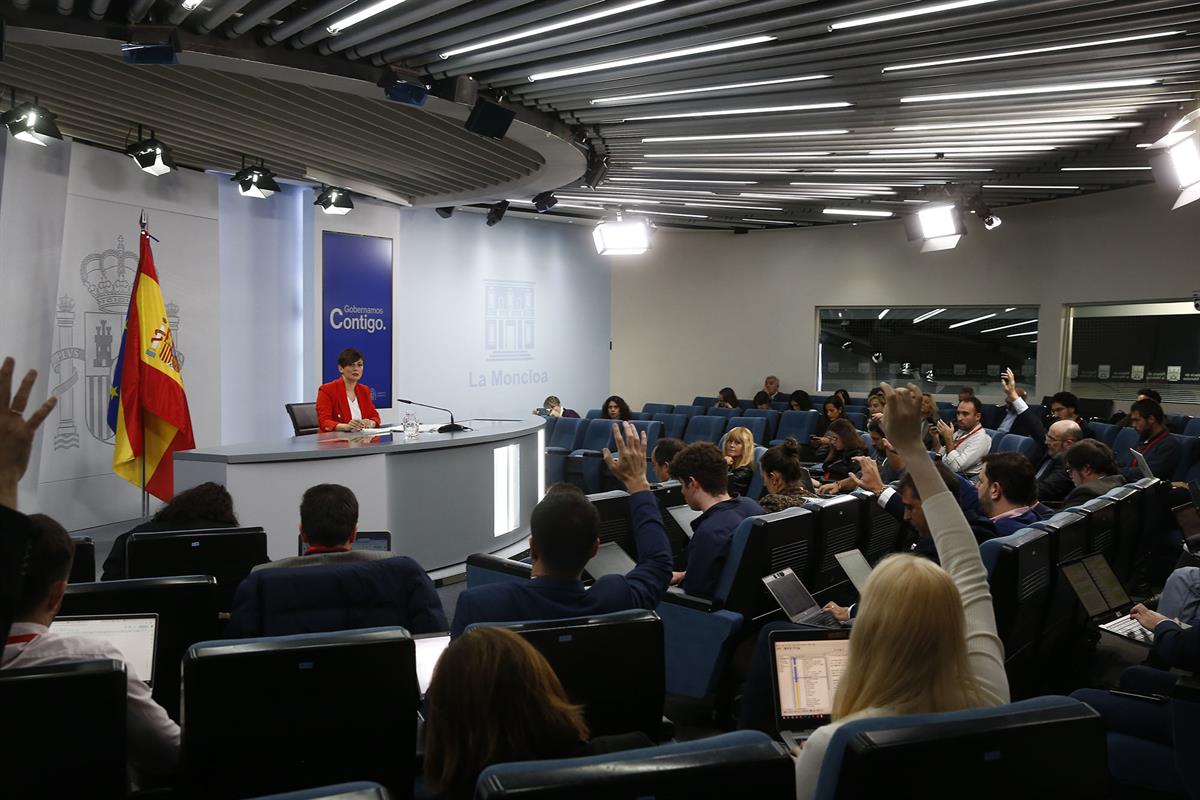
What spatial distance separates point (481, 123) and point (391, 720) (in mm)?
5356

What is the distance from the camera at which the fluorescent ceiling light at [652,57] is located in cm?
554

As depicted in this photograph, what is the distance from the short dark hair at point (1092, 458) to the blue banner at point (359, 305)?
804cm


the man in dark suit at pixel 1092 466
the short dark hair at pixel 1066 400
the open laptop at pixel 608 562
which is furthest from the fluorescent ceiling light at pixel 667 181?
the open laptop at pixel 608 562

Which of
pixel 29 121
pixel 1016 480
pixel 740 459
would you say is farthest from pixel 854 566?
pixel 29 121

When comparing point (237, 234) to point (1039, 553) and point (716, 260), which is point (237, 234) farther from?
point (1039, 553)

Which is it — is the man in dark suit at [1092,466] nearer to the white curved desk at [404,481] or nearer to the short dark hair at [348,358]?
the white curved desk at [404,481]

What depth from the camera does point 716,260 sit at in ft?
51.1

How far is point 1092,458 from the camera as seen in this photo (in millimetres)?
5602

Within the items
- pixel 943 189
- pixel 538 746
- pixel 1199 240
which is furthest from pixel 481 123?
pixel 1199 240

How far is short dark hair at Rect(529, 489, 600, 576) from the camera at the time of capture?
2.62 metres

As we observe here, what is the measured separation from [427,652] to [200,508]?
5.91ft

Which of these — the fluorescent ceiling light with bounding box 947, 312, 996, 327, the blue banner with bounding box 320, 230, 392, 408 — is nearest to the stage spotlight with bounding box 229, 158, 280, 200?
the blue banner with bounding box 320, 230, 392, 408

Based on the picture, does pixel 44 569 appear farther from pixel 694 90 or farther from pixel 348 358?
pixel 694 90

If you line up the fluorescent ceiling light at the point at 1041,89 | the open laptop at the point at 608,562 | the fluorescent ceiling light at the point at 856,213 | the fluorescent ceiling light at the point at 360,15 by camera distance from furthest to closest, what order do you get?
the fluorescent ceiling light at the point at 856,213 < the fluorescent ceiling light at the point at 1041,89 < the fluorescent ceiling light at the point at 360,15 < the open laptop at the point at 608,562
